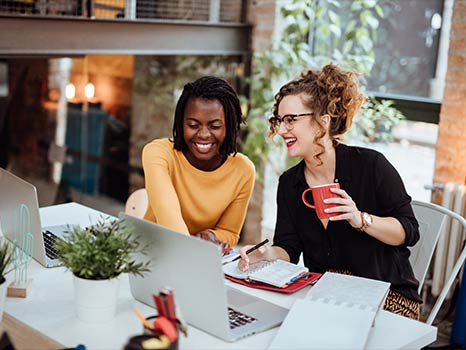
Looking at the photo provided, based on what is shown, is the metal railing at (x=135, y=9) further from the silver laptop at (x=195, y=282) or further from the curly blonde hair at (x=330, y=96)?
the silver laptop at (x=195, y=282)

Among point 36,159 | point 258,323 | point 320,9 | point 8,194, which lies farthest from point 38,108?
point 258,323

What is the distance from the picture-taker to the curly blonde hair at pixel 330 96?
7.95 feet

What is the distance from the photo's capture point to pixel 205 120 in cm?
252

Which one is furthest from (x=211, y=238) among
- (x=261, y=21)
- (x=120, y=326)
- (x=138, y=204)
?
(x=261, y=21)

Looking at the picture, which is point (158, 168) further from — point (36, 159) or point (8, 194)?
point (36, 159)

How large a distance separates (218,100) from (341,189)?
1.76 ft

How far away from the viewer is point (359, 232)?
244 cm

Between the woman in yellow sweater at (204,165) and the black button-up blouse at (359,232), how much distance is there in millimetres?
223

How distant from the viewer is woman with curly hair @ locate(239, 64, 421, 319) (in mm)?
2410

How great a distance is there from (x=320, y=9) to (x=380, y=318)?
10.3ft

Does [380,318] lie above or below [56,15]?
below

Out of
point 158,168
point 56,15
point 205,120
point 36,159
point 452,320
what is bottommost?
point 452,320

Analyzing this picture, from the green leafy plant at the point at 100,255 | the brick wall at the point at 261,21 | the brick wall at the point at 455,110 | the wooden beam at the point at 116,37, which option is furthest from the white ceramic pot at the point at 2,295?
the brick wall at the point at 261,21

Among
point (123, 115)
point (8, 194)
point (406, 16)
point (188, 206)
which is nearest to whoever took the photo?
point (8, 194)
